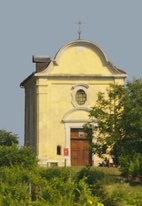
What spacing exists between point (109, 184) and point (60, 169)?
4.34m

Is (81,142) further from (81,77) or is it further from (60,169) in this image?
(60,169)

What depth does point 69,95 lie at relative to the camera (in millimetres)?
77688

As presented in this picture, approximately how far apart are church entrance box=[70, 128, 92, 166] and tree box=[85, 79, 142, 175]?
34.0 ft

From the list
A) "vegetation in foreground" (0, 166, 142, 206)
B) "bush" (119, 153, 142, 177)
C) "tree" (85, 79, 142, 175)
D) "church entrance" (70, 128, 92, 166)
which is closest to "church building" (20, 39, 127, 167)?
"church entrance" (70, 128, 92, 166)

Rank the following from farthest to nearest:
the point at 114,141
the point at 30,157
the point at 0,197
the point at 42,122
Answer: the point at 42,122 < the point at 30,157 < the point at 114,141 < the point at 0,197

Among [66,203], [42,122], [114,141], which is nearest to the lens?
[66,203]

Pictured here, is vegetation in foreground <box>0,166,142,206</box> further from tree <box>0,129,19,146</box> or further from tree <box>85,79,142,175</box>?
tree <box>0,129,19,146</box>

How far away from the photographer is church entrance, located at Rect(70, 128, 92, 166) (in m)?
77.4

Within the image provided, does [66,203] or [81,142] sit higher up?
[81,142]

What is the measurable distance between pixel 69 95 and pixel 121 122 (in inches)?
501

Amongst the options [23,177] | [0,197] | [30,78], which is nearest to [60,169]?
[23,177]

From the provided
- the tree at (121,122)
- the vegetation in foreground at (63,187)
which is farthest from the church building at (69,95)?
the tree at (121,122)

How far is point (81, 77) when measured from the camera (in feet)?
255

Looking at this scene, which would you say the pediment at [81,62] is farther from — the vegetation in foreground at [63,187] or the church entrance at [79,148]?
the vegetation in foreground at [63,187]
